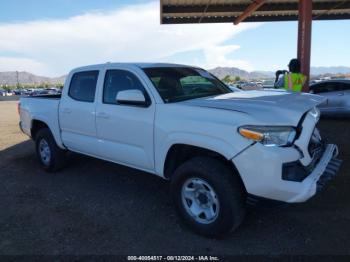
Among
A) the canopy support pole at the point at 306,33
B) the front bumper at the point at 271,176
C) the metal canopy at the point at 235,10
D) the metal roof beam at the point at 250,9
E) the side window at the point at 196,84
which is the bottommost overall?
the front bumper at the point at 271,176

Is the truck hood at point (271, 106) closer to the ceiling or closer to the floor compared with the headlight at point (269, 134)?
closer to the ceiling

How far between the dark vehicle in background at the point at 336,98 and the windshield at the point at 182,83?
287 inches

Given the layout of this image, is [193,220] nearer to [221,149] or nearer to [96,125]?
[221,149]

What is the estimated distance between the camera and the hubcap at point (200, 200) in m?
3.55

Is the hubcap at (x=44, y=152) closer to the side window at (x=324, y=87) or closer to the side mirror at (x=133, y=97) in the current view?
the side mirror at (x=133, y=97)

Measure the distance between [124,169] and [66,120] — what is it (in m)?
1.44

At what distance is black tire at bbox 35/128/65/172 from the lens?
19.5 ft

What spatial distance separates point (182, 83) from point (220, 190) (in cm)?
175

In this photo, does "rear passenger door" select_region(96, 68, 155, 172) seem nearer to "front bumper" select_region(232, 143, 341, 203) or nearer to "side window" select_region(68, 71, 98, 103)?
"side window" select_region(68, 71, 98, 103)

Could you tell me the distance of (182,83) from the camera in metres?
4.54

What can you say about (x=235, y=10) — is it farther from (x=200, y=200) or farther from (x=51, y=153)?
(x=200, y=200)

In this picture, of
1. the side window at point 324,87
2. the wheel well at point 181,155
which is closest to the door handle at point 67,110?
the wheel well at point 181,155

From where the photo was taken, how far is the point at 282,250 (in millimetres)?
3338

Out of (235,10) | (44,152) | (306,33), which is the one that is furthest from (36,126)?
(235,10)
